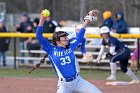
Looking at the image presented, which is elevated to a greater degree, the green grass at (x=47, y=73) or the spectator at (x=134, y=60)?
the spectator at (x=134, y=60)

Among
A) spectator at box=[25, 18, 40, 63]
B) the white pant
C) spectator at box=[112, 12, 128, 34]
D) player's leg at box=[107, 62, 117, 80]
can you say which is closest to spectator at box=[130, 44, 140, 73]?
spectator at box=[112, 12, 128, 34]

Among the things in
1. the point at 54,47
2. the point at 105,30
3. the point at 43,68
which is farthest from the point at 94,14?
the point at 43,68

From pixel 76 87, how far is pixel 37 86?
4804 millimetres

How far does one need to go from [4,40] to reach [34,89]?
684cm

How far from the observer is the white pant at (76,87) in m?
8.77

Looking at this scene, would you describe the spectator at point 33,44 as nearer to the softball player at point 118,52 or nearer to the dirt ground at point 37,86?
the dirt ground at point 37,86

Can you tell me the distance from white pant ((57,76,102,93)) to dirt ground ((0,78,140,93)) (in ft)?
12.5

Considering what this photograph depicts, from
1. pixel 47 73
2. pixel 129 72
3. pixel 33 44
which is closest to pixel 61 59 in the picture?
pixel 129 72

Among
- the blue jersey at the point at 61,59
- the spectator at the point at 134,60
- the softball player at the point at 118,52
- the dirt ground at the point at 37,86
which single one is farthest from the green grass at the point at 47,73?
the blue jersey at the point at 61,59

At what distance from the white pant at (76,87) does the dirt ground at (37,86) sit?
3.80 m

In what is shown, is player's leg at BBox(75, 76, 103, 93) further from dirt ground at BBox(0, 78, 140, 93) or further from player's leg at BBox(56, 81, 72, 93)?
dirt ground at BBox(0, 78, 140, 93)

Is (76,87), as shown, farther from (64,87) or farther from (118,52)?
(118,52)

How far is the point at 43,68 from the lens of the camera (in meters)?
18.7

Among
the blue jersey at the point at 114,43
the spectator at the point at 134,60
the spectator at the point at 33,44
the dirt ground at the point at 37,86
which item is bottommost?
the dirt ground at the point at 37,86
